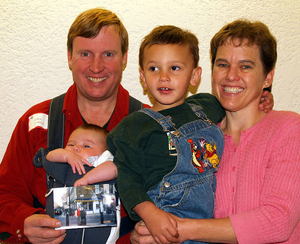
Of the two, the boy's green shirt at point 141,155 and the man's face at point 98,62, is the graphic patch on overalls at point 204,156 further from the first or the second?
the man's face at point 98,62

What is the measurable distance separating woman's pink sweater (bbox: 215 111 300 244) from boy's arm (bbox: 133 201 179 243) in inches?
10.9

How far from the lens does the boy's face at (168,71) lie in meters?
1.70

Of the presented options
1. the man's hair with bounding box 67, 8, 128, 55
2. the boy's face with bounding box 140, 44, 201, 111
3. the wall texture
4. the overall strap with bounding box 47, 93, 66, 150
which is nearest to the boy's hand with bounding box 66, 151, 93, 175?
the overall strap with bounding box 47, 93, 66, 150

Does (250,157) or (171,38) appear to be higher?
(171,38)

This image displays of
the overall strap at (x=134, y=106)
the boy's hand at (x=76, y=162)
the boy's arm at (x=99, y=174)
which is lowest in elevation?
the boy's arm at (x=99, y=174)

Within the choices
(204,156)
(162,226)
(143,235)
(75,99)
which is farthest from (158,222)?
(75,99)

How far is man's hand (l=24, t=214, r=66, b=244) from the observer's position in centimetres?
169

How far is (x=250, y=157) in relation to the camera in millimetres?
1689

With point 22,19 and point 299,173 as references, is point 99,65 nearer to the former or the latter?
point 22,19

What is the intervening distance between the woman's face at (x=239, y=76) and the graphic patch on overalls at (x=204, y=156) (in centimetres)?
24

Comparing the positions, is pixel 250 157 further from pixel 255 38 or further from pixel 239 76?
pixel 255 38

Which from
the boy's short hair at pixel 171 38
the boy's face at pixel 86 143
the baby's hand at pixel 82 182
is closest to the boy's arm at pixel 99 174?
the baby's hand at pixel 82 182

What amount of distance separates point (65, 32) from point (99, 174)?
1.29m

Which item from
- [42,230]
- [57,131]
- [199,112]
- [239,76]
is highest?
[239,76]
